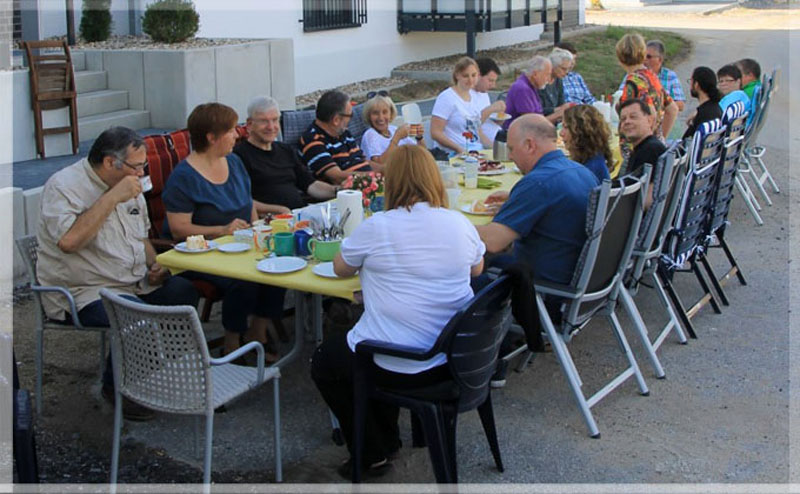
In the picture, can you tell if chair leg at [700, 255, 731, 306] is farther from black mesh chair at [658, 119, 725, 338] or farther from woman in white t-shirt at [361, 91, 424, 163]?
woman in white t-shirt at [361, 91, 424, 163]

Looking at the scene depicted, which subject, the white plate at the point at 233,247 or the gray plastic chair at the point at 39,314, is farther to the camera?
the white plate at the point at 233,247

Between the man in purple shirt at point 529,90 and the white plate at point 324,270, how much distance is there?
465 centimetres

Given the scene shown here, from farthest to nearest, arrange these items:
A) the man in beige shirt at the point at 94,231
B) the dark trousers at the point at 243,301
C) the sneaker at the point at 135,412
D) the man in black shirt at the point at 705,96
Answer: the man in black shirt at the point at 705,96 → the dark trousers at the point at 243,301 → the sneaker at the point at 135,412 → the man in beige shirt at the point at 94,231

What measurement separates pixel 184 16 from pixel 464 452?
26.3 ft

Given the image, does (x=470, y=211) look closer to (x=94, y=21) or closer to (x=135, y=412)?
(x=135, y=412)

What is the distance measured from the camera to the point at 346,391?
3932 millimetres

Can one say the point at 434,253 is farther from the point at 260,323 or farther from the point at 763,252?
the point at 763,252

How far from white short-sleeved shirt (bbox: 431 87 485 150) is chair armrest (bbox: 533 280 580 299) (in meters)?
3.51

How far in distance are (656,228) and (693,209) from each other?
69cm

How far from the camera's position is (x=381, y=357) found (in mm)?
3703

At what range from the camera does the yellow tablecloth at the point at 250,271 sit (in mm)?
4059

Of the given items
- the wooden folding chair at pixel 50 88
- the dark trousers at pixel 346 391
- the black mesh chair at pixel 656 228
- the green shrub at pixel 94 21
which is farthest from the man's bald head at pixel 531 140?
the green shrub at pixel 94 21

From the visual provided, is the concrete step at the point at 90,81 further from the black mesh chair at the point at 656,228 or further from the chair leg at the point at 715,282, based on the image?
the black mesh chair at the point at 656,228

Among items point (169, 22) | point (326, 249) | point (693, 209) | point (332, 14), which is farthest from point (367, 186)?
point (332, 14)
